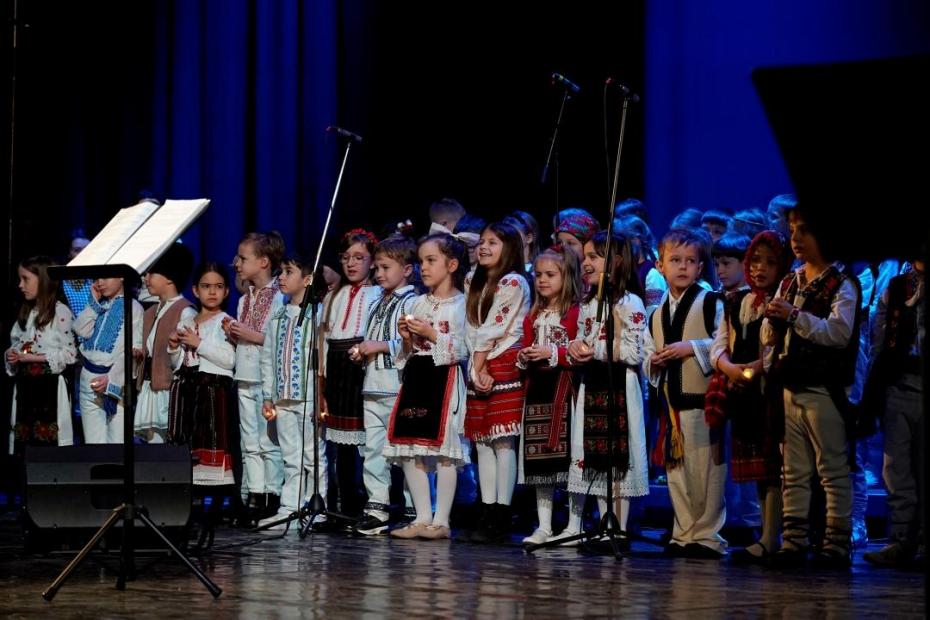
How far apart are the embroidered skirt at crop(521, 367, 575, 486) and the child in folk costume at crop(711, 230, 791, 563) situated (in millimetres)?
729

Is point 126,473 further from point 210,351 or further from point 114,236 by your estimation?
point 210,351

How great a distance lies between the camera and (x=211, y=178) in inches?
377

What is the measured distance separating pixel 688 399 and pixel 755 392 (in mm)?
287

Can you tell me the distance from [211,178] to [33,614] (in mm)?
6284

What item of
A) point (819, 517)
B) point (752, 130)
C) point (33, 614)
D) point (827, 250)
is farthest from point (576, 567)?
point (752, 130)

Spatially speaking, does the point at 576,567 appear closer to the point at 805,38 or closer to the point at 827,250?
the point at 827,250

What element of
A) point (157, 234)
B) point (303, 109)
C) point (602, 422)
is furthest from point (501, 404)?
point (303, 109)

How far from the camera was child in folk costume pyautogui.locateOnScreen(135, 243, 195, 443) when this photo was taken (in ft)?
22.1

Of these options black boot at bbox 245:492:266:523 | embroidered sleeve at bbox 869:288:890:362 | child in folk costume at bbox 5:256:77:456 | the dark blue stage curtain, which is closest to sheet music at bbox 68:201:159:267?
black boot at bbox 245:492:266:523

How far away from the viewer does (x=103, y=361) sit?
7.06m

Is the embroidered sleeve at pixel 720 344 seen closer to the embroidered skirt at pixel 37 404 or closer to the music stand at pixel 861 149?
the music stand at pixel 861 149

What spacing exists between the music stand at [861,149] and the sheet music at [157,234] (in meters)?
2.24

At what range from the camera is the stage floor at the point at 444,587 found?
3.71 metres

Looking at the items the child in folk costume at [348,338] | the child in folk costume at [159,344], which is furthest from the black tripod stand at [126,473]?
the child in folk costume at [159,344]
